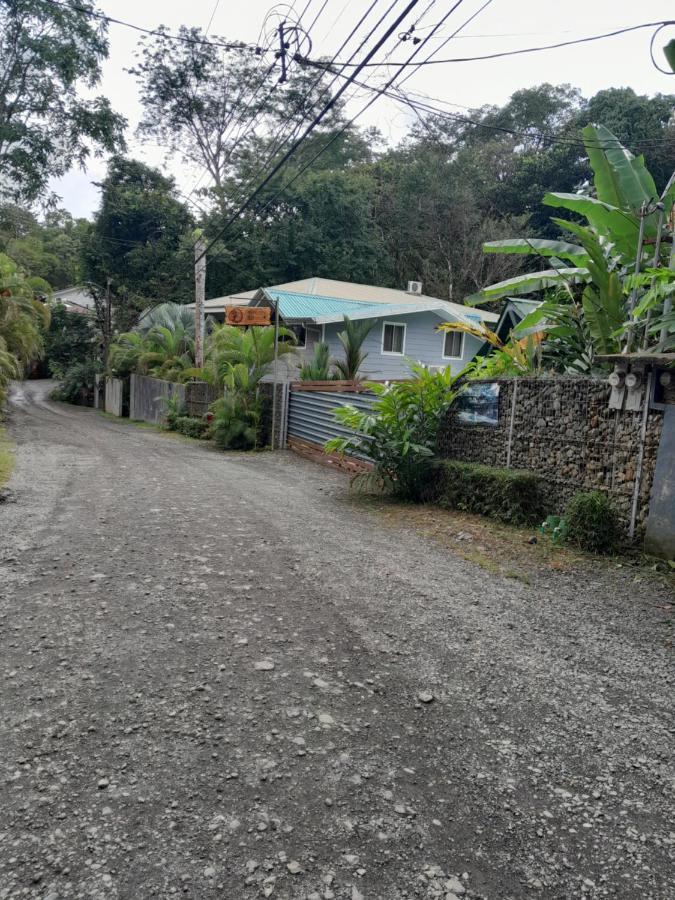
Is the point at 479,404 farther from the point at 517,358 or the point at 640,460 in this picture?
the point at 640,460

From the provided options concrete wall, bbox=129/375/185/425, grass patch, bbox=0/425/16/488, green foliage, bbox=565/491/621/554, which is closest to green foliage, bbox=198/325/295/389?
concrete wall, bbox=129/375/185/425

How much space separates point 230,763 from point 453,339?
2270cm

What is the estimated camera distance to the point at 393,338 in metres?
22.3

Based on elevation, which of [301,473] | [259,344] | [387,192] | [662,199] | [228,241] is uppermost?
[387,192]

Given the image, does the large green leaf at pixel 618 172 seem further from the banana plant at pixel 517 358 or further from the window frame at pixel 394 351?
the window frame at pixel 394 351

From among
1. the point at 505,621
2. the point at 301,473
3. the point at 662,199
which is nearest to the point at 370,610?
the point at 505,621

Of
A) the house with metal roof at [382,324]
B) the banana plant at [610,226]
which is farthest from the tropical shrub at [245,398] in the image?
the banana plant at [610,226]

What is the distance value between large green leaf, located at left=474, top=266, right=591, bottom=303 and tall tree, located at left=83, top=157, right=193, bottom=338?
76.6ft

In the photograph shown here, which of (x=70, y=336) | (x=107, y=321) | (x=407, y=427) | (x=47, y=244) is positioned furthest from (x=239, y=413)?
(x=47, y=244)

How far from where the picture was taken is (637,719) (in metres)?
3.24

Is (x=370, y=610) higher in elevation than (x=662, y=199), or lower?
lower

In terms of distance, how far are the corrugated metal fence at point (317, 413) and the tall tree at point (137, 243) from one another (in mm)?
17795

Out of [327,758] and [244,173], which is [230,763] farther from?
[244,173]

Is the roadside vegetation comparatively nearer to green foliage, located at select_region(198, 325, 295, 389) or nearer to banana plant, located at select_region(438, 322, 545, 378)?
banana plant, located at select_region(438, 322, 545, 378)
